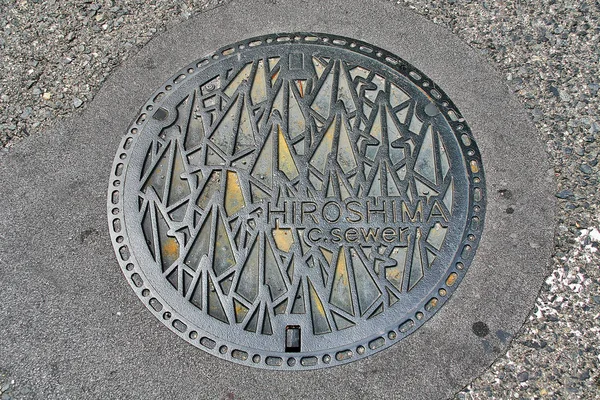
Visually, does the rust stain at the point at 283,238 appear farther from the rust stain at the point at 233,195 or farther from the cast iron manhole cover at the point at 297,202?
the rust stain at the point at 233,195

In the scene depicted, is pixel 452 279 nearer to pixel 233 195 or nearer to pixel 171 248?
pixel 233 195

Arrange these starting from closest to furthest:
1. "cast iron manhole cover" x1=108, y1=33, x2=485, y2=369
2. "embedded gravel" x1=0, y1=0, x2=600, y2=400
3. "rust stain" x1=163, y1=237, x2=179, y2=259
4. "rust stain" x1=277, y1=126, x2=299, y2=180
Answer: "embedded gravel" x1=0, y1=0, x2=600, y2=400 → "cast iron manhole cover" x1=108, y1=33, x2=485, y2=369 → "rust stain" x1=163, y1=237, x2=179, y2=259 → "rust stain" x1=277, y1=126, x2=299, y2=180

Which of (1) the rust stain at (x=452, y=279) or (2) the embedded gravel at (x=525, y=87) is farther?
(1) the rust stain at (x=452, y=279)

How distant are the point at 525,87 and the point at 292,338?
155cm

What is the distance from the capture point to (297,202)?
2371 mm

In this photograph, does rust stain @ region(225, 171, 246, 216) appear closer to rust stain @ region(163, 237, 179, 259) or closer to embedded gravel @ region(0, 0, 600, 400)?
rust stain @ region(163, 237, 179, 259)

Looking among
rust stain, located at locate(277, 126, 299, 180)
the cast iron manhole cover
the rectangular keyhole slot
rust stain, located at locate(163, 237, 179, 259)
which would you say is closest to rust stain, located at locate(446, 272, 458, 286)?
the cast iron manhole cover

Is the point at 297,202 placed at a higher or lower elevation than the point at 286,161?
lower

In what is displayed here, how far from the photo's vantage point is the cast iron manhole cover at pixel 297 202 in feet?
7.25

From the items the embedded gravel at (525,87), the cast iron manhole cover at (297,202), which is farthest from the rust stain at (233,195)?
the embedded gravel at (525,87)

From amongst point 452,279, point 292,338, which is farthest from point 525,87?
point 292,338

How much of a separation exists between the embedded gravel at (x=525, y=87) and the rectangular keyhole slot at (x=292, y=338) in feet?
2.05

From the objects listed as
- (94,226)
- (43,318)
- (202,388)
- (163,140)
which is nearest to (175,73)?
(163,140)

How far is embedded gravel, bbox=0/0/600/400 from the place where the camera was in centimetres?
210
